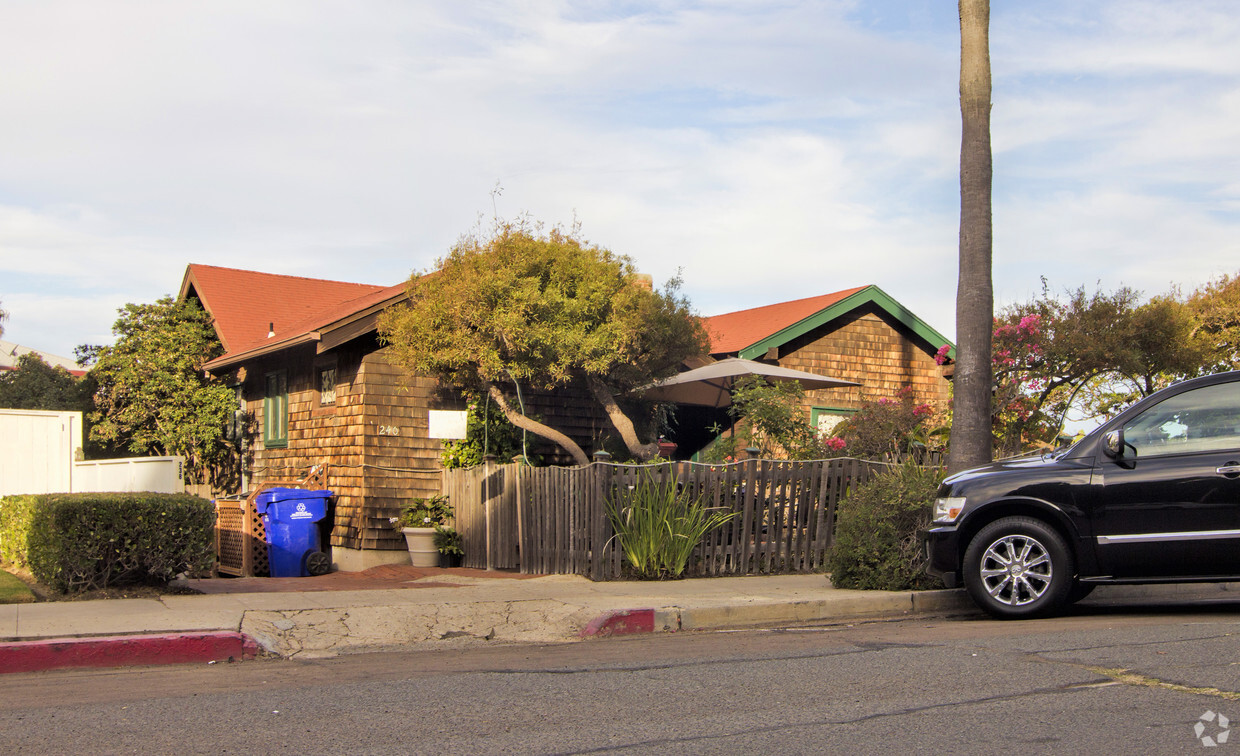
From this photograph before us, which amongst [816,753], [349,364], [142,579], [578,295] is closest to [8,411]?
Answer: [349,364]

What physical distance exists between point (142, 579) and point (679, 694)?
5.89 m

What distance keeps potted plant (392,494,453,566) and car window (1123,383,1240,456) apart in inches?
364

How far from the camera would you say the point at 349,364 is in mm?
15984

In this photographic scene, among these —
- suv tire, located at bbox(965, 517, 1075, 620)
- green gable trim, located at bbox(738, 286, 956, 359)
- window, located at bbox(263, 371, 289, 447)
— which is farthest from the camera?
green gable trim, located at bbox(738, 286, 956, 359)

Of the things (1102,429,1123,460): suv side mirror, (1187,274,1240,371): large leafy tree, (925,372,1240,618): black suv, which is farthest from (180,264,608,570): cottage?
(1187,274,1240,371): large leafy tree

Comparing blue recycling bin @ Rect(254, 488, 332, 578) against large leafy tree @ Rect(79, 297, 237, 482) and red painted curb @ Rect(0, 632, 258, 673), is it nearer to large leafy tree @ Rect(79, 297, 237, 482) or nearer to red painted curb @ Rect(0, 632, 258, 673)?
large leafy tree @ Rect(79, 297, 237, 482)

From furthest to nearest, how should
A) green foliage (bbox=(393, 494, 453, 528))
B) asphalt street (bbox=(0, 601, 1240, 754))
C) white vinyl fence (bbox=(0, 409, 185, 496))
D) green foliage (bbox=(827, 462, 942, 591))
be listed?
green foliage (bbox=(393, 494, 453, 528)) < white vinyl fence (bbox=(0, 409, 185, 496)) < green foliage (bbox=(827, 462, 942, 591)) < asphalt street (bbox=(0, 601, 1240, 754))

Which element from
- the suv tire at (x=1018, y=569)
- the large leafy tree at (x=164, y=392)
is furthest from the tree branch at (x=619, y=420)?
the large leafy tree at (x=164, y=392)

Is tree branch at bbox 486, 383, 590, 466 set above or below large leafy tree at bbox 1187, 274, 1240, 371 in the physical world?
below

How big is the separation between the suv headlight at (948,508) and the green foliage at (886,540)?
40.7 inches

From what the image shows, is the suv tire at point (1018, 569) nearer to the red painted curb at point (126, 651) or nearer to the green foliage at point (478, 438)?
the red painted curb at point (126, 651)

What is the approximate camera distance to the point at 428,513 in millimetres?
14859

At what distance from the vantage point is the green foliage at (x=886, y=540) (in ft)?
31.7

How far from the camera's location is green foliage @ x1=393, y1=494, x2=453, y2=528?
48.5 feet
